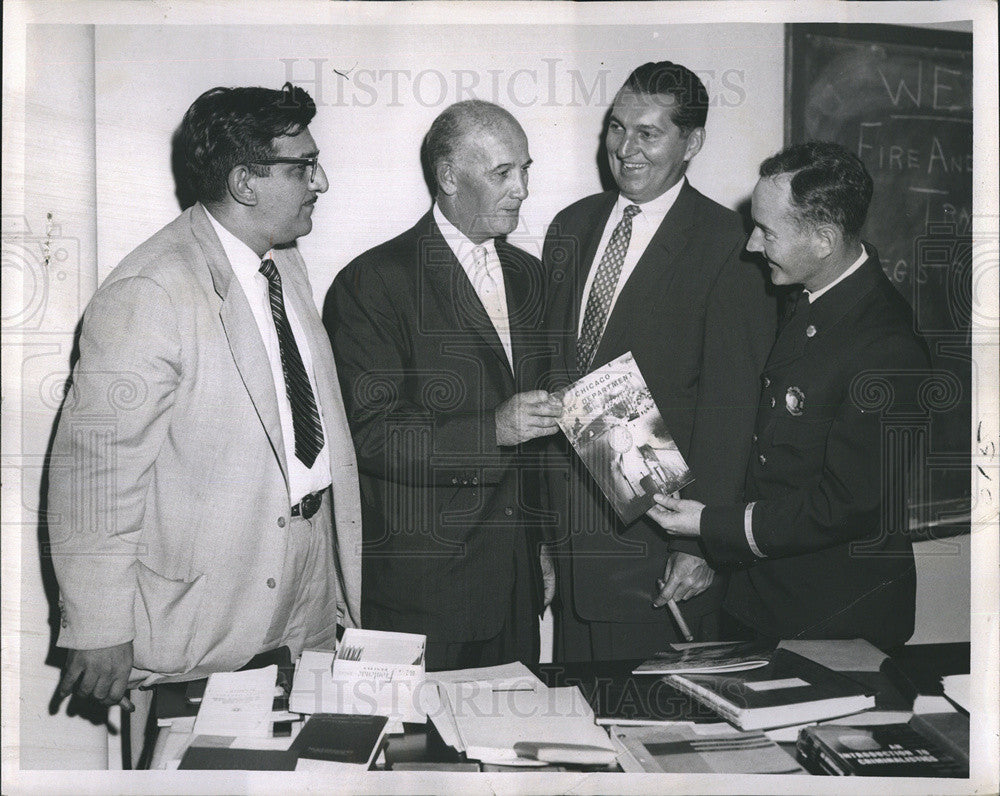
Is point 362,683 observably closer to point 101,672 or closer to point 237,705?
point 237,705

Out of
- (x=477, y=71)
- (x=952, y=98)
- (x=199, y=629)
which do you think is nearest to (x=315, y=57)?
(x=477, y=71)

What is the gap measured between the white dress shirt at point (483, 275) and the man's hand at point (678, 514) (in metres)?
0.62

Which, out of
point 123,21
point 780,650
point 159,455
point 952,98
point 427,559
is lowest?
point 780,650

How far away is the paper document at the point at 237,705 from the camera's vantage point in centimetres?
226

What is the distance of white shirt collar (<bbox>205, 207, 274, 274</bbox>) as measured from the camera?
8.13 feet

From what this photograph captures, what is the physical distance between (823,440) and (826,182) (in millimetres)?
702

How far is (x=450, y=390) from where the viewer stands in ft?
8.47

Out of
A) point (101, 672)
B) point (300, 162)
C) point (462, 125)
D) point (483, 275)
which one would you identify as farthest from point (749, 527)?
point (101, 672)

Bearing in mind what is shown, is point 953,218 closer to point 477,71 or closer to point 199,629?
point 477,71

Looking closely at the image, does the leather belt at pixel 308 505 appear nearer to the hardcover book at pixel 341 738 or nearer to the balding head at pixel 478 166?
the hardcover book at pixel 341 738

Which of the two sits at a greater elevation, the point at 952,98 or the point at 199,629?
the point at 952,98

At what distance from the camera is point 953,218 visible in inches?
105

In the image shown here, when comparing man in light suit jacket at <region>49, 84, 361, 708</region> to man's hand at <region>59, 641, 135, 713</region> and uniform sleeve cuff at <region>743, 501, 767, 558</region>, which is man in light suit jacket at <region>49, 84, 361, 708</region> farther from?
uniform sleeve cuff at <region>743, 501, 767, 558</region>

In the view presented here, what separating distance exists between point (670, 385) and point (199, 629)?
1423 millimetres
